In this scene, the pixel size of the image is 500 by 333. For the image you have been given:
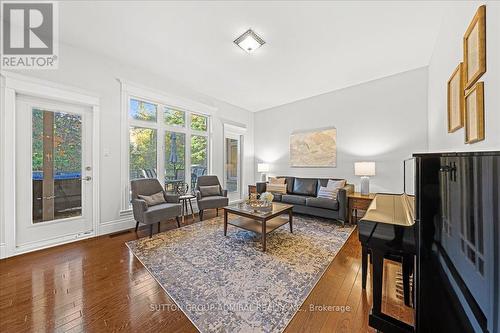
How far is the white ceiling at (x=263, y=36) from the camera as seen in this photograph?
218 centimetres

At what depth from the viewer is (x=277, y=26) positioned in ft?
8.00

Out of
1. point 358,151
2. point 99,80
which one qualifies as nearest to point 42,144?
point 99,80

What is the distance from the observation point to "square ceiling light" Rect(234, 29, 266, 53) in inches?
101

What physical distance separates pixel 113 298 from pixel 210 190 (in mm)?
2697

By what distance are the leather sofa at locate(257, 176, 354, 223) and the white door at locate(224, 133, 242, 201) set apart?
1012mm

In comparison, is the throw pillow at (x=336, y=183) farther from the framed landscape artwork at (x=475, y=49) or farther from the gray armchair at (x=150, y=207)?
the gray armchair at (x=150, y=207)

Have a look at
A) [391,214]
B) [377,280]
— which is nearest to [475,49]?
[391,214]

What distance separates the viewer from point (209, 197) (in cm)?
414

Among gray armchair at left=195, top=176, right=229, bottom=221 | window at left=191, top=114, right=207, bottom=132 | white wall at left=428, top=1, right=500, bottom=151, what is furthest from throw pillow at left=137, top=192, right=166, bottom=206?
white wall at left=428, top=1, right=500, bottom=151

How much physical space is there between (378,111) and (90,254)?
5252 millimetres

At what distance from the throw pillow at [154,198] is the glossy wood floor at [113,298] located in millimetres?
989

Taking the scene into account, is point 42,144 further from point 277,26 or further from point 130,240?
point 277,26

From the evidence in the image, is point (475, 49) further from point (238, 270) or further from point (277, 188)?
point (277, 188)

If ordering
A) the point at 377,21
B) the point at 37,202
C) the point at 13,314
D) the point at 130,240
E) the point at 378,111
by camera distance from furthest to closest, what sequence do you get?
the point at 378,111, the point at 130,240, the point at 37,202, the point at 377,21, the point at 13,314
